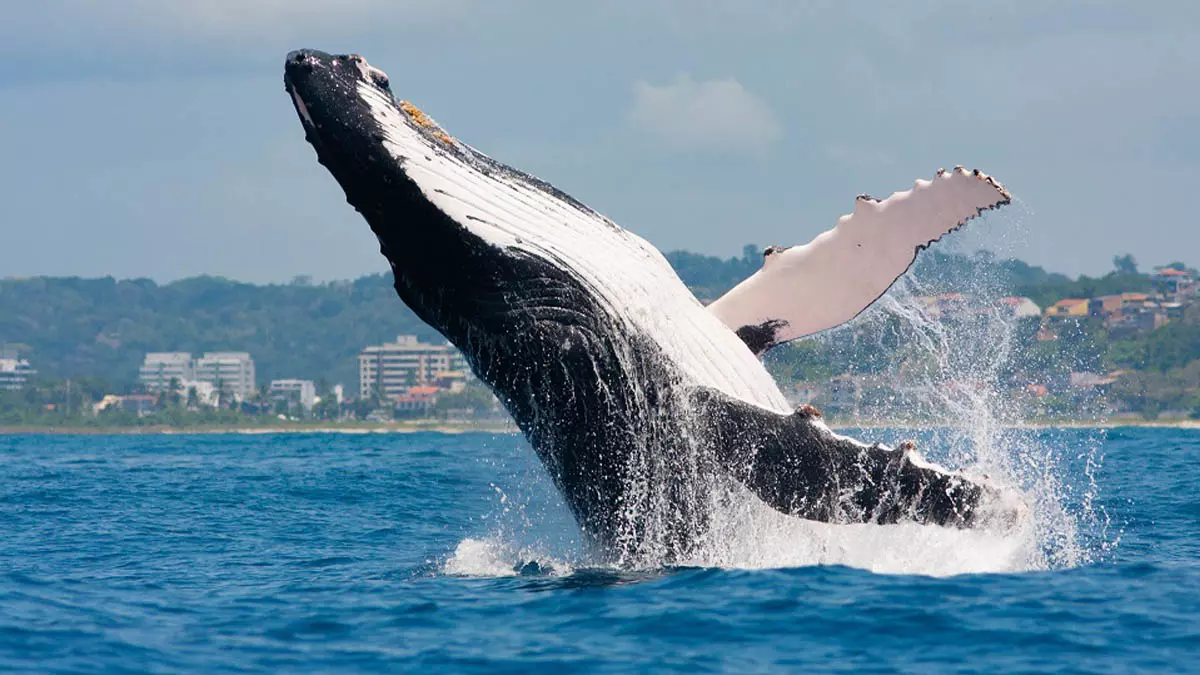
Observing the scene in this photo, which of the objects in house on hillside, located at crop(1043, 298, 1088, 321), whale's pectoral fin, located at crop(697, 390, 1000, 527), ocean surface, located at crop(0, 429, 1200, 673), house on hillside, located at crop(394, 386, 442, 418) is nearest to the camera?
ocean surface, located at crop(0, 429, 1200, 673)

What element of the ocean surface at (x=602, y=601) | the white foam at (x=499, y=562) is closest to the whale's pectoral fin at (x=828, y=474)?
the ocean surface at (x=602, y=601)

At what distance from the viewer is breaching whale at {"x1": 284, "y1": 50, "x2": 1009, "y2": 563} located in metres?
8.28

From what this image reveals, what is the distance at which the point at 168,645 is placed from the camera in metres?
8.33

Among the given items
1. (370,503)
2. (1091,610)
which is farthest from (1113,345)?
(1091,610)

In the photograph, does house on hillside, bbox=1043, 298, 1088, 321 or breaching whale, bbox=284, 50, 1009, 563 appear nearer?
breaching whale, bbox=284, 50, 1009, 563

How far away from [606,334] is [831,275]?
1.87 meters

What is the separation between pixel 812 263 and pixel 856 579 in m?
2.05

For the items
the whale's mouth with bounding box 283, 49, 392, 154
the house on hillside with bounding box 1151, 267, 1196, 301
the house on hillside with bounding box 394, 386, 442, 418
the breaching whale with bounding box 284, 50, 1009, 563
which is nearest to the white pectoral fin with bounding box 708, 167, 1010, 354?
the breaching whale with bounding box 284, 50, 1009, 563

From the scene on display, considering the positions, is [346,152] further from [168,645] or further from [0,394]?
[0,394]

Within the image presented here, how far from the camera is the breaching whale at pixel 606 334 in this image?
8.28m

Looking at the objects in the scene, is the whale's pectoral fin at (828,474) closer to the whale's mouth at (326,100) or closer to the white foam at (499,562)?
the white foam at (499,562)

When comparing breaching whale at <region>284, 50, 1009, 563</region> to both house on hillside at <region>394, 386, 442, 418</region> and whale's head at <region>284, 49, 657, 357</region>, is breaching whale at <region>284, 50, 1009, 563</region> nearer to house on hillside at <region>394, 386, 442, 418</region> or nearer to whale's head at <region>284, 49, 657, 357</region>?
whale's head at <region>284, 49, 657, 357</region>

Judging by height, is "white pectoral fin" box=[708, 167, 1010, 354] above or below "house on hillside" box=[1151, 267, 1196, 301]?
below

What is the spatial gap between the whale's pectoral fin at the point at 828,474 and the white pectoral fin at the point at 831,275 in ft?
4.48
